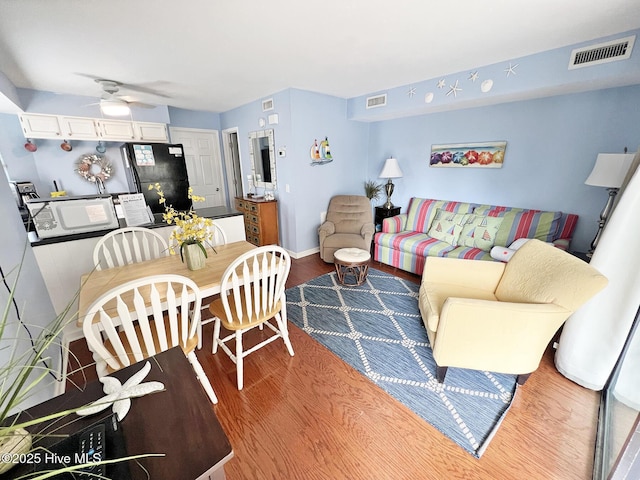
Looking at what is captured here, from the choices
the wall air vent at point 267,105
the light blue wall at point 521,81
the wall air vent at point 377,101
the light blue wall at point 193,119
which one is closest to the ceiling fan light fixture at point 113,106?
the wall air vent at point 267,105

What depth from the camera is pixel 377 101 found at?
3.53m

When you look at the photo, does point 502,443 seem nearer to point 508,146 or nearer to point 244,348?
point 244,348

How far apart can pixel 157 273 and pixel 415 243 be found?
8.69 feet

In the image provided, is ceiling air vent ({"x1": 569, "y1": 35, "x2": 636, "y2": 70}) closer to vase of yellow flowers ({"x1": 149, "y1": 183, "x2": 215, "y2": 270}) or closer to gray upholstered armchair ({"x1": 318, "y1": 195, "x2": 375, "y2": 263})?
gray upholstered armchair ({"x1": 318, "y1": 195, "x2": 375, "y2": 263})

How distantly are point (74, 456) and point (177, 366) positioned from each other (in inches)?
12.9

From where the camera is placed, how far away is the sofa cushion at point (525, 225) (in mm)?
2660

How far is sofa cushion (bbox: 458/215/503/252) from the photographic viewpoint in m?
2.92

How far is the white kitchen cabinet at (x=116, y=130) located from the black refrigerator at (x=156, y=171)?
0.14 m

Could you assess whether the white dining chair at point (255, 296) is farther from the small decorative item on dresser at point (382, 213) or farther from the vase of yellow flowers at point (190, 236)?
the small decorative item on dresser at point (382, 213)

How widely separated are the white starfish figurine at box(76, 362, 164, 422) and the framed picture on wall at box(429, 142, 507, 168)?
3.71 m

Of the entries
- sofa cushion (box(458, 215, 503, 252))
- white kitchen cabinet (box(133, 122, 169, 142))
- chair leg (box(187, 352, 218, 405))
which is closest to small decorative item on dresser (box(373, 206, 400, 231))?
sofa cushion (box(458, 215, 503, 252))

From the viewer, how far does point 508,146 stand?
298 cm

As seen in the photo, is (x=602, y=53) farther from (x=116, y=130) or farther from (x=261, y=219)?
(x=116, y=130)

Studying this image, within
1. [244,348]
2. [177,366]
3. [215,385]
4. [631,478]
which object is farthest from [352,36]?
[631,478]
